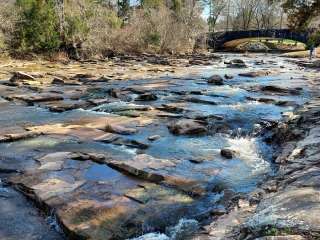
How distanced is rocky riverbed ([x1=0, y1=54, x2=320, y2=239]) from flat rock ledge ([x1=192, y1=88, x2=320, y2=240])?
2cm

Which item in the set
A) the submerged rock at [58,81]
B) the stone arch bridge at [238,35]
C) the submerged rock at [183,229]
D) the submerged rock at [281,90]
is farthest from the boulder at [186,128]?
the stone arch bridge at [238,35]

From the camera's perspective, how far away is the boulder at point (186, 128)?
492 inches

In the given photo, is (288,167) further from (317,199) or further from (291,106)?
(291,106)

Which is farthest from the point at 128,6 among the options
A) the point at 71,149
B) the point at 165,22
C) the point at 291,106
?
the point at 71,149

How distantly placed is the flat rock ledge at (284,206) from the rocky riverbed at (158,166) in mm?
25

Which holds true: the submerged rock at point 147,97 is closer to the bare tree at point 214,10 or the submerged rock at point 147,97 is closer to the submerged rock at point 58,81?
the submerged rock at point 58,81

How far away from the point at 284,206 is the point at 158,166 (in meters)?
3.56

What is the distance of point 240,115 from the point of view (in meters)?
15.0

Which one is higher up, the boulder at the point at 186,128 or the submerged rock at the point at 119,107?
the boulder at the point at 186,128

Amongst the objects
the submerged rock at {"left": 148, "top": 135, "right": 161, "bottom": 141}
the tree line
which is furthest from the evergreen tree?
the submerged rock at {"left": 148, "top": 135, "right": 161, "bottom": 141}

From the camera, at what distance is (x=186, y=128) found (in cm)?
1262

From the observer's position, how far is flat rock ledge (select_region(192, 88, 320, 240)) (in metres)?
5.35

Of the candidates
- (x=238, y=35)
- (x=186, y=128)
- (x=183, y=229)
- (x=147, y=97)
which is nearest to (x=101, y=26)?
(x=147, y=97)

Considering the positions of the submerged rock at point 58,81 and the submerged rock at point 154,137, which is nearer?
the submerged rock at point 154,137
